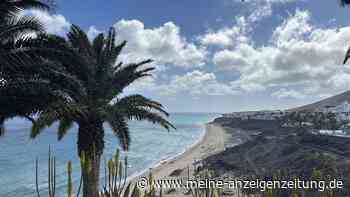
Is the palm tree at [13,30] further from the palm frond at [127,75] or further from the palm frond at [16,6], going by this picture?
the palm frond at [127,75]

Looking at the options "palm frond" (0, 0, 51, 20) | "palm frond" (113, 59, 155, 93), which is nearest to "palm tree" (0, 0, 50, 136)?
Result: "palm frond" (0, 0, 51, 20)

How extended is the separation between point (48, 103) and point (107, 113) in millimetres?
2404

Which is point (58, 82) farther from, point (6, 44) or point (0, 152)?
point (0, 152)

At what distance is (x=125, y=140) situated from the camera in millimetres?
12492

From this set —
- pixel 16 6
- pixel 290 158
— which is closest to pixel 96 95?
pixel 16 6

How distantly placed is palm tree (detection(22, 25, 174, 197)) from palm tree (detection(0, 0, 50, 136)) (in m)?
0.92

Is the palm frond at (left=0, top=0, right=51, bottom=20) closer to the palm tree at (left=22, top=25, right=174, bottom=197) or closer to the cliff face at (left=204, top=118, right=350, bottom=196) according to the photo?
the palm tree at (left=22, top=25, right=174, bottom=197)

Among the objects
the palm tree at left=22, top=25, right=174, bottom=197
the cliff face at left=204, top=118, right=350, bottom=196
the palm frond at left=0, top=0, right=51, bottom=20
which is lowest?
the cliff face at left=204, top=118, right=350, bottom=196

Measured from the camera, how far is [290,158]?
1559 inches

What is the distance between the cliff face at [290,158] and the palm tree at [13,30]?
2417cm

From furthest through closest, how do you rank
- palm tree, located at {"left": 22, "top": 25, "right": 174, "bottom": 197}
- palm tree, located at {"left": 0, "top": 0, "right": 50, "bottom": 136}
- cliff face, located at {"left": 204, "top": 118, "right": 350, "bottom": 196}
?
cliff face, located at {"left": 204, "top": 118, "right": 350, "bottom": 196} < palm tree, located at {"left": 22, "top": 25, "right": 174, "bottom": 197} < palm tree, located at {"left": 0, "top": 0, "right": 50, "bottom": 136}

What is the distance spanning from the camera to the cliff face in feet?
103

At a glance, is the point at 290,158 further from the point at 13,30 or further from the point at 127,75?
the point at 13,30

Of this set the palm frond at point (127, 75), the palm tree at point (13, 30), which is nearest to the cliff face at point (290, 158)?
the palm frond at point (127, 75)
